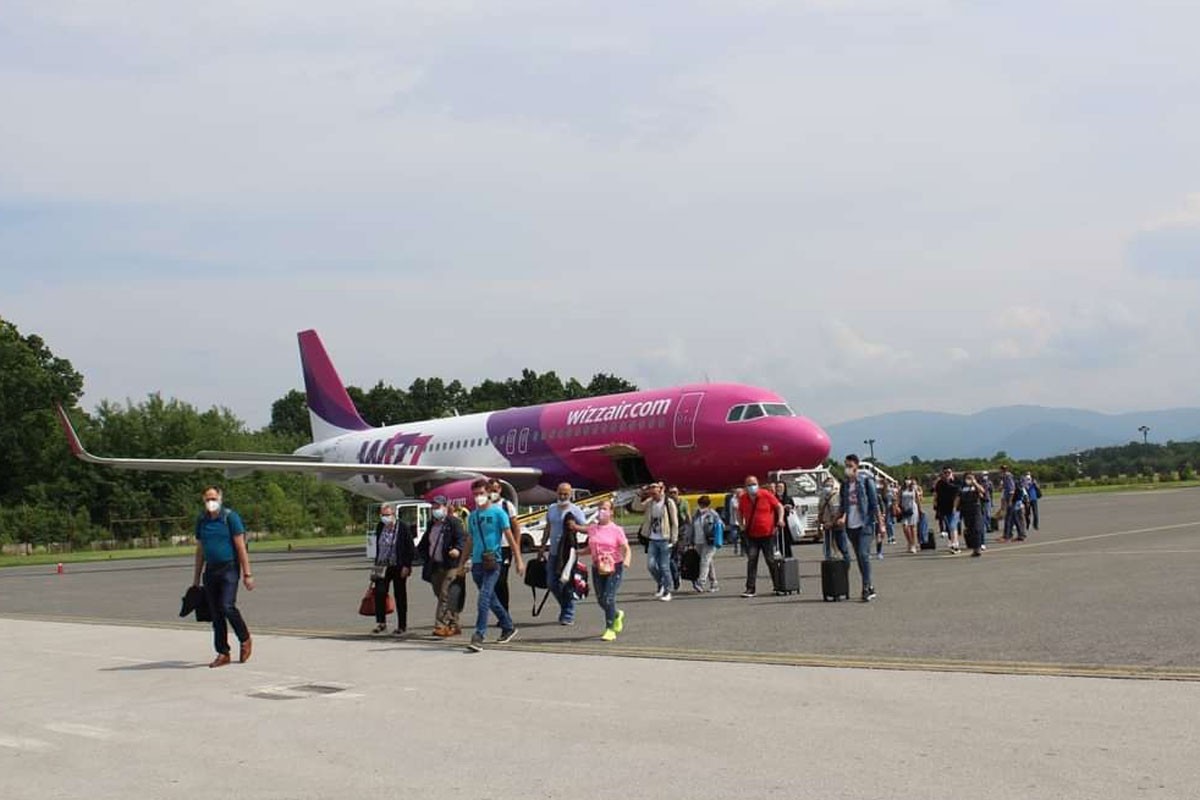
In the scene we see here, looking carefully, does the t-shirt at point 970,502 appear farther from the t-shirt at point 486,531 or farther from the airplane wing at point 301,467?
the airplane wing at point 301,467

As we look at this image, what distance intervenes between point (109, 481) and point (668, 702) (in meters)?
71.5

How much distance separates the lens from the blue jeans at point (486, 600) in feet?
47.4

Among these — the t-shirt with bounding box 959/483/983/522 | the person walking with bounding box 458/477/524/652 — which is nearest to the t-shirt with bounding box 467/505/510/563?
the person walking with bounding box 458/477/524/652

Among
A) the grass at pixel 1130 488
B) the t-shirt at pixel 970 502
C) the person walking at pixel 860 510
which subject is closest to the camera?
the person walking at pixel 860 510

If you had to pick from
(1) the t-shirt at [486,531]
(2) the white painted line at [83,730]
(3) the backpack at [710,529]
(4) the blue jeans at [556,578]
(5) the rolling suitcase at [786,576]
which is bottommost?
(2) the white painted line at [83,730]

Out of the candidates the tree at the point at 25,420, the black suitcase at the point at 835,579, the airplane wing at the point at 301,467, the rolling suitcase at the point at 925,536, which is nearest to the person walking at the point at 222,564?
the black suitcase at the point at 835,579

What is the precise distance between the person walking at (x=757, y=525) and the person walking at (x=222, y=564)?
24.8 ft

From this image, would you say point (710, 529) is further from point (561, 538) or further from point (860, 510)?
point (561, 538)

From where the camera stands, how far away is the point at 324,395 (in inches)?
2116

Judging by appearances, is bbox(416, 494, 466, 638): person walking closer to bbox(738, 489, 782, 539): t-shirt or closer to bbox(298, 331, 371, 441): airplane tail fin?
bbox(738, 489, 782, 539): t-shirt

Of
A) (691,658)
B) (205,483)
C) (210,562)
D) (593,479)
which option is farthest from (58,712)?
(205,483)

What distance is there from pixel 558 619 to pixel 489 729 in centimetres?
790

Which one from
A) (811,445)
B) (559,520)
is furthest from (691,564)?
(811,445)

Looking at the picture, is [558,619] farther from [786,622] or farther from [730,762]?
[730,762]
